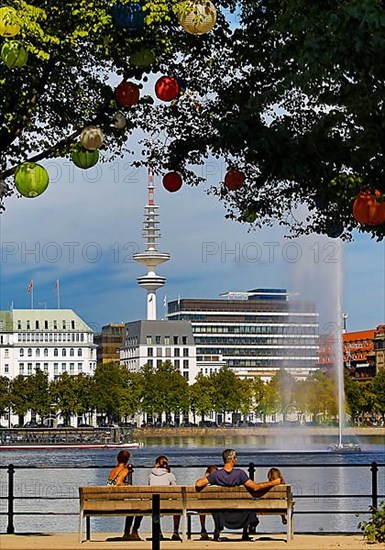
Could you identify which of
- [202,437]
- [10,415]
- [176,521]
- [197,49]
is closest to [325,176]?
[197,49]

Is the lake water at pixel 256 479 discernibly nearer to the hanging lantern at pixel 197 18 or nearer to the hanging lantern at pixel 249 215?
the hanging lantern at pixel 249 215

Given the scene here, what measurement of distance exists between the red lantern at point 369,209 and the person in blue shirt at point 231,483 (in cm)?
397

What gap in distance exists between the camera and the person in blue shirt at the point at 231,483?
687 inches

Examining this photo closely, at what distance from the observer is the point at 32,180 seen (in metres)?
16.6

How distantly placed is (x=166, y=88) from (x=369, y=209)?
10.9 feet

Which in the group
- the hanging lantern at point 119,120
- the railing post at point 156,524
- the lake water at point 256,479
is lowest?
the lake water at point 256,479

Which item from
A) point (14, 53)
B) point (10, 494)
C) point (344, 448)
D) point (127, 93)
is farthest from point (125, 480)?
point (344, 448)

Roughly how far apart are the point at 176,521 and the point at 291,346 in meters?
170

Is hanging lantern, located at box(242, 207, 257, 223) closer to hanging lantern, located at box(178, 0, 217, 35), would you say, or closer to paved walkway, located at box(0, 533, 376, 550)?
hanging lantern, located at box(178, 0, 217, 35)

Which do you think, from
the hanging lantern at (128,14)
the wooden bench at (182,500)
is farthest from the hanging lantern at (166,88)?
the wooden bench at (182,500)

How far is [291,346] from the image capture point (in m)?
188

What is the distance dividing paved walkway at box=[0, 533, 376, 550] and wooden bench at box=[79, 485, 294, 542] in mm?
442

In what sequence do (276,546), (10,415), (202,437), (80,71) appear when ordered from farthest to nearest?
(10,415), (202,437), (80,71), (276,546)

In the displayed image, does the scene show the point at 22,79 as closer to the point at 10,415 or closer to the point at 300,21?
the point at 300,21
